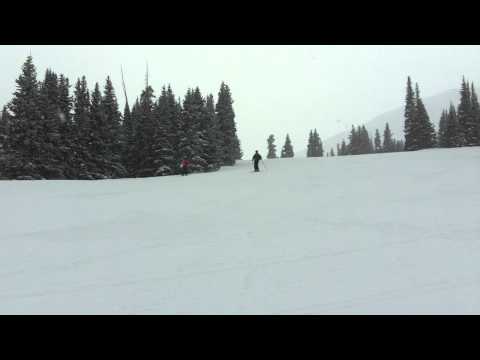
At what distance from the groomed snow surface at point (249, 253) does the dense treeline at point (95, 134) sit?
72.7ft

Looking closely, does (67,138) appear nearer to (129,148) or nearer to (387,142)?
(129,148)

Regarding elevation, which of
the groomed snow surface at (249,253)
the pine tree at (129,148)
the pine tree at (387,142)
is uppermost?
the pine tree at (387,142)

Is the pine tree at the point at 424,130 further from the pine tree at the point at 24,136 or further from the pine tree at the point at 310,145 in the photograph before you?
the pine tree at the point at 24,136

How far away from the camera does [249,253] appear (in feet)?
23.2

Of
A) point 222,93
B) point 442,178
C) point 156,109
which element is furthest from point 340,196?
point 222,93

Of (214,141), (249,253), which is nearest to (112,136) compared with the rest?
(214,141)

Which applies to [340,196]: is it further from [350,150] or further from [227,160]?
[350,150]

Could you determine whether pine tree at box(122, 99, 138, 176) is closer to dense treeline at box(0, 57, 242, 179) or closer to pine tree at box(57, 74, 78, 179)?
dense treeline at box(0, 57, 242, 179)

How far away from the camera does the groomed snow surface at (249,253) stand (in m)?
4.98

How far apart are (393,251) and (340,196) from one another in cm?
637

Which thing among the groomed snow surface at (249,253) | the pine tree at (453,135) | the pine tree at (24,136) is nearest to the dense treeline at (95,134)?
the pine tree at (24,136)

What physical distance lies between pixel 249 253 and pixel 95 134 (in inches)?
1414

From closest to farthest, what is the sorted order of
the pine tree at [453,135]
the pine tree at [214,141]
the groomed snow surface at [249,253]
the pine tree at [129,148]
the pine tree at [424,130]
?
the groomed snow surface at [249,253] → the pine tree at [129,148] → the pine tree at [214,141] → the pine tree at [424,130] → the pine tree at [453,135]

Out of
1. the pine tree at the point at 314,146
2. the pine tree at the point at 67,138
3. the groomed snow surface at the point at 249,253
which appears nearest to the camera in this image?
the groomed snow surface at the point at 249,253
